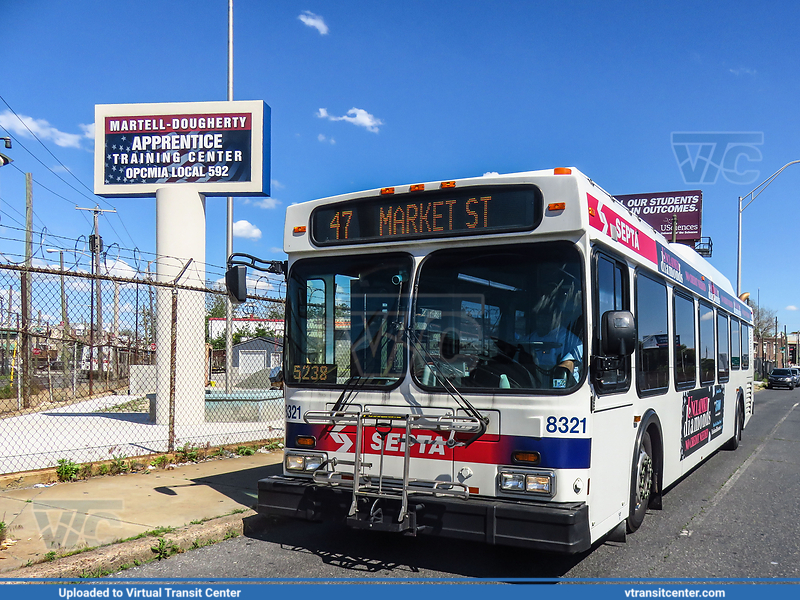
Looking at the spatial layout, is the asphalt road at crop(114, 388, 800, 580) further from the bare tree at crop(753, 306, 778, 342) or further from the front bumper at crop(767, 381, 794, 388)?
the bare tree at crop(753, 306, 778, 342)

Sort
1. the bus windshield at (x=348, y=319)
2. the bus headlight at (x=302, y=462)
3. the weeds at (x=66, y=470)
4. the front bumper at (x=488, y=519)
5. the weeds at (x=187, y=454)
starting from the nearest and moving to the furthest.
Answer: the front bumper at (x=488, y=519) < the bus windshield at (x=348, y=319) < the bus headlight at (x=302, y=462) < the weeds at (x=66, y=470) < the weeds at (x=187, y=454)

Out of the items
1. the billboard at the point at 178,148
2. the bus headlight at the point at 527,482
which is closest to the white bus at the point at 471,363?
the bus headlight at the point at 527,482

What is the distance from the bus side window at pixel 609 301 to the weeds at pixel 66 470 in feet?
20.5

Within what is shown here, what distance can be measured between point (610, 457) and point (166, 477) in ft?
18.1

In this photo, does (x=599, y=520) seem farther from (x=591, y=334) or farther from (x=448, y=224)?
(x=448, y=224)

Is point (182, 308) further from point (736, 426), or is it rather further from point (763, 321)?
point (763, 321)

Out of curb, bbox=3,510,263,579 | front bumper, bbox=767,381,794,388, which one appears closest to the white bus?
curb, bbox=3,510,263,579

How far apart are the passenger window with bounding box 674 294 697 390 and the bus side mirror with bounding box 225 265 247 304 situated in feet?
15.5

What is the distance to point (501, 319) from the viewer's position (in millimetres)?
5043

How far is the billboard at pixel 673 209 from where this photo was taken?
61.9 metres

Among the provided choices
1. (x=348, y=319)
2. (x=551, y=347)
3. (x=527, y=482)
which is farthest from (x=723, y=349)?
(x=348, y=319)

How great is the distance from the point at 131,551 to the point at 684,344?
6.22 m

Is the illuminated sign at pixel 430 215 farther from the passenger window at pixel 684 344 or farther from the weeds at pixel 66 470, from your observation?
the weeds at pixel 66 470

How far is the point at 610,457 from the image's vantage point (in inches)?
207
